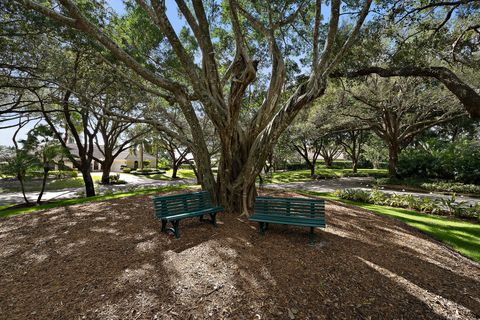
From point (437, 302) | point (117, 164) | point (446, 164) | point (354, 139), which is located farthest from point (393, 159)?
point (117, 164)

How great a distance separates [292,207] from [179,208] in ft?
8.74

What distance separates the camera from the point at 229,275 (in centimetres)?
318

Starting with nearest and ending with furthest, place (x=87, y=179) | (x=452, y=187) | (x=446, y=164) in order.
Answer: (x=87, y=179)
(x=452, y=187)
(x=446, y=164)

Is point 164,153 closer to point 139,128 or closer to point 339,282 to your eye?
point 139,128

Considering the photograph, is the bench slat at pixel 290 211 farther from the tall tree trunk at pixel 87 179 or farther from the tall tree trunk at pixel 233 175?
the tall tree trunk at pixel 87 179

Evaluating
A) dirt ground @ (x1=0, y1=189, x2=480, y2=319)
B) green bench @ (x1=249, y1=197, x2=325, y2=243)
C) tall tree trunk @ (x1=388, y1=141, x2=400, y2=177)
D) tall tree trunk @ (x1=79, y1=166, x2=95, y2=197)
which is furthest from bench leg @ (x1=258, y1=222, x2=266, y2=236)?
tall tree trunk @ (x1=388, y1=141, x2=400, y2=177)

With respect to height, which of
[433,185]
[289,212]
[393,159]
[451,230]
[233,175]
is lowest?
[451,230]

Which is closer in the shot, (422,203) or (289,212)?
(289,212)

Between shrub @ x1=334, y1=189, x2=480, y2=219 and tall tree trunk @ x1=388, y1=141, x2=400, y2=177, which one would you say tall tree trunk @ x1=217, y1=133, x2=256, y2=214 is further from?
tall tree trunk @ x1=388, y1=141, x2=400, y2=177

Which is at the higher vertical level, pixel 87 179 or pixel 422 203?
pixel 87 179

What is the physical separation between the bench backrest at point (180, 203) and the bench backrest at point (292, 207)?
1441 mm

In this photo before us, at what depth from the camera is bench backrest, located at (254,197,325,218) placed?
489 centimetres

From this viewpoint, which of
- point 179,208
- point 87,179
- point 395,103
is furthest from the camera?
point 395,103

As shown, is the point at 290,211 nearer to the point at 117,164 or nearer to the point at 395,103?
the point at 395,103
